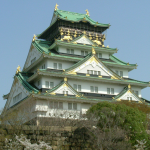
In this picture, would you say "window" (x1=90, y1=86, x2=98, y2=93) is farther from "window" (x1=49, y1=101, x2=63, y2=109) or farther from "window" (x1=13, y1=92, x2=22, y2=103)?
"window" (x1=13, y1=92, x2=22, y2=103)

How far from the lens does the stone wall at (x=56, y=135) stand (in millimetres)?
30094

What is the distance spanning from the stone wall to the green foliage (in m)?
2.43

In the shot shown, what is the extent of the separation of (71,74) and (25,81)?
705 cm

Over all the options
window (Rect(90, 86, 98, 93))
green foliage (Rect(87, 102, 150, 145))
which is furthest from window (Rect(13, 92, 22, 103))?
green foliage (Rect(87, 102, 150, 145))

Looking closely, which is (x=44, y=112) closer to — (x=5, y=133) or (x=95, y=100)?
(x=95, y=100)

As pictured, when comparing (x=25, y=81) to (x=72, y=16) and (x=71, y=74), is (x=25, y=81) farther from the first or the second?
(x=72, y=16)

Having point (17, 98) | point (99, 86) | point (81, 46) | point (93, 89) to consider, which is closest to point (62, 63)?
point (81, 46)

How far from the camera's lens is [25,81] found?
46.7 m

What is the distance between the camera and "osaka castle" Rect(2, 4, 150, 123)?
138ft

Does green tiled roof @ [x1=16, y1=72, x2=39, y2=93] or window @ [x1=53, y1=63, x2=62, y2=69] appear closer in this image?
green tiled roof @ [x1=16, y1=72, x2=39, y2=93]

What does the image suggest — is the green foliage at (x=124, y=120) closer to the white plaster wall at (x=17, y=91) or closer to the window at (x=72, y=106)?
the window at (x=72, y=106)

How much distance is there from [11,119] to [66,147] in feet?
21.0

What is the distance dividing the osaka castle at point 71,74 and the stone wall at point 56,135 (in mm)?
6709

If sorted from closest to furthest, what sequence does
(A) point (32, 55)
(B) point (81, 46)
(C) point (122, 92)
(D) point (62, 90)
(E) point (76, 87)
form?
(D) point (62, 90) → (E) point (76, 87) → (C) point (122, 92) → (B) point (81, 46) → (A) point (32, 55)
